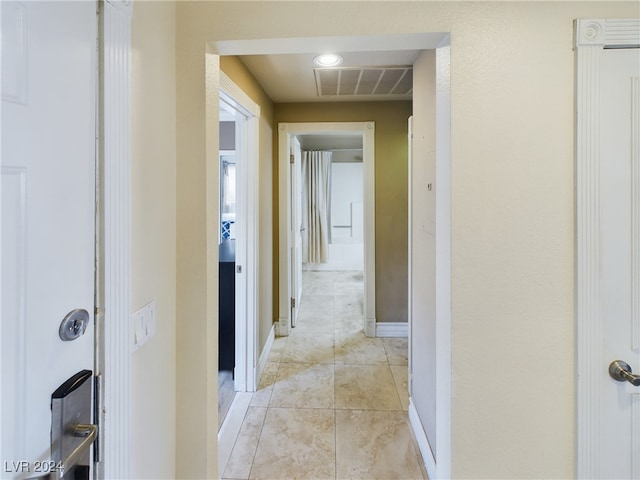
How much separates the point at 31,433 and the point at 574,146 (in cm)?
168

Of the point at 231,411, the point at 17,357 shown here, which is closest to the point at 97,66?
the point at 17,357

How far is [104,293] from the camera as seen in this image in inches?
31.2

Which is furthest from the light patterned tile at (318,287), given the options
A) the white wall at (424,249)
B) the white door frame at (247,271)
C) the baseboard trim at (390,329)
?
the white wall at (424,249)

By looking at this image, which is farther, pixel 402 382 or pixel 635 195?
pixel 402 382

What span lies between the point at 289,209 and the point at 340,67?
145cm

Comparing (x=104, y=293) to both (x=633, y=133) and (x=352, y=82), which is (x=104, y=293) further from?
(x=352, y=82)

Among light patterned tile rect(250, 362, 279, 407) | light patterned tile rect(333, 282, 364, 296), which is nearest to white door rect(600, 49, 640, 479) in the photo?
light patterned tile rect(250, 362, 279, 407)

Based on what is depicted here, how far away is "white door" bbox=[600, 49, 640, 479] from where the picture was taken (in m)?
1.02

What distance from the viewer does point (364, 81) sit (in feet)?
8.10

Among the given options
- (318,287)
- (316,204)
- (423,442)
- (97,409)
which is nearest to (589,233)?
(423,442)

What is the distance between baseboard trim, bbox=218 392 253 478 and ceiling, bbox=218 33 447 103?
1.99 metres

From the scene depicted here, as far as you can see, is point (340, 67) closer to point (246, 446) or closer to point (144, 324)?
point (144, 324)

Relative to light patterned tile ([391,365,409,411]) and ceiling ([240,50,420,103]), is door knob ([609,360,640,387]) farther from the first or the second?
ceiling ([240,50,420,103])

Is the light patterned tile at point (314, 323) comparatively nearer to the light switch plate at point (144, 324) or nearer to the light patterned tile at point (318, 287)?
the light patterned tile at point (318, 287)
